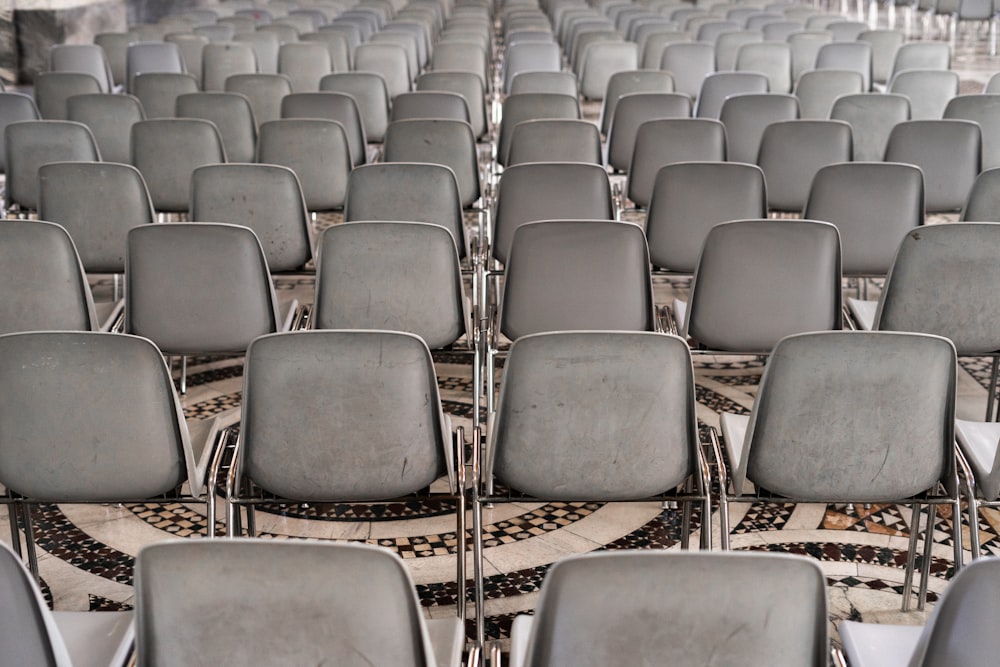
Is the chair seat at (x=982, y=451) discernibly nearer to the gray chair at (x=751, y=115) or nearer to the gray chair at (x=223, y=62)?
the gray chair at (x=751, y=115)

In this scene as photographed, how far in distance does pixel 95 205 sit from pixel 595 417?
9.79ft

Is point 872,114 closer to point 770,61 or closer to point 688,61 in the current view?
point 770,61

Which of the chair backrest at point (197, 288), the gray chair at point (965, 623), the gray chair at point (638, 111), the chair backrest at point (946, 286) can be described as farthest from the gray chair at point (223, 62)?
the gray chair at point (965, 623)

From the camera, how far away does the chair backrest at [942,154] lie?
5.64 meters

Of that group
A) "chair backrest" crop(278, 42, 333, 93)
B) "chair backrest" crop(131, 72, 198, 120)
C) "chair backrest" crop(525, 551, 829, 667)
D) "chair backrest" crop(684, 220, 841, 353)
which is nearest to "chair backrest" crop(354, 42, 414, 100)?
"chair backrest" crop(278, 42, 333, 93)

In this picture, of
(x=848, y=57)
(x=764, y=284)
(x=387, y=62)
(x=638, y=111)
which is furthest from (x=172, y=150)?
(x=848, y=57)

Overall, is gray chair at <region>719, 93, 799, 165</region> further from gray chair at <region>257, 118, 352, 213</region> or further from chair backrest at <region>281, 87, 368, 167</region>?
gray chair at <region>257, 118, 352, 213</region>

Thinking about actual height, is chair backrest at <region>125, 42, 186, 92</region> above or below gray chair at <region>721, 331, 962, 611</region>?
above

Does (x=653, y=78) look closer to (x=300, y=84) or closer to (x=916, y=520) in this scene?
(x=300, y=84)

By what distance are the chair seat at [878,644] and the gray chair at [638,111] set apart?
4769mm

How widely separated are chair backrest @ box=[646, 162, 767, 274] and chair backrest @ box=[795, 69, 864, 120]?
310 centimetres

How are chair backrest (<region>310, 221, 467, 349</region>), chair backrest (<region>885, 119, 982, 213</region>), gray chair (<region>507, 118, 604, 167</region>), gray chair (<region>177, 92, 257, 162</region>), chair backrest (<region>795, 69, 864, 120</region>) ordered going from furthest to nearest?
1. chair backrest (<region>795, 69, 864, 120</region>)
2. gray chair (<region>177, 92, 257, 162</region>)
3. gray chair (<region>507, 118, 604, 167</region>)
4. chair backrest (<region>885, 119, 982, 213</region>)
5. chair backrest (<region>310, 221, 467, 349</region>)

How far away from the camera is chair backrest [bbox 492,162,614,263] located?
4848 mm

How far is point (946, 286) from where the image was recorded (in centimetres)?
372
